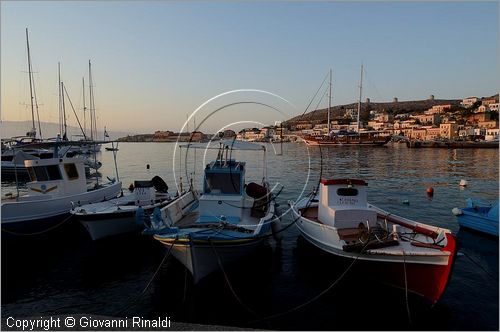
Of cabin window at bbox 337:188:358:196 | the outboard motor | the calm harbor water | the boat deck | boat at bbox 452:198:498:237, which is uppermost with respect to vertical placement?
cabin window at bbox 337:188:358:196

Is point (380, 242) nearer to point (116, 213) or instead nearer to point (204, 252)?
point (204, 252)

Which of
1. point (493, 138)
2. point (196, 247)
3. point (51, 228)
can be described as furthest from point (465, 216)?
point (493, 138)

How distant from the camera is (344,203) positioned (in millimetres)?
15648

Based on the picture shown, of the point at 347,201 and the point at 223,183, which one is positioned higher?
the point at 223,183

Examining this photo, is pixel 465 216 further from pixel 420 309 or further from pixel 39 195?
pixel 39 195

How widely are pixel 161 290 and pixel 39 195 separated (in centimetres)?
1140

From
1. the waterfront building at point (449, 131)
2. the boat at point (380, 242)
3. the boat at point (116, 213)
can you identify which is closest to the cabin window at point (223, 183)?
the boat at point (380, 242)

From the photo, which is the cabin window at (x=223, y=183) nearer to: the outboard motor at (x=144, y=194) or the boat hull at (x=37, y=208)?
the outboard motor at (x=144, y=194)

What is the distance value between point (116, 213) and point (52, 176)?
19.1ft

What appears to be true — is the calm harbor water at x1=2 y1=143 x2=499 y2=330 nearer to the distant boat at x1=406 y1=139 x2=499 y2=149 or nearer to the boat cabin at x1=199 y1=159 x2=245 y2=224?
the boat cabin at x1=199 y1=159 x2=245 y2=224

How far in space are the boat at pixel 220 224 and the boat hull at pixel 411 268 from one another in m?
3.73

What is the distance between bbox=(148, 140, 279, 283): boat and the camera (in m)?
12.7

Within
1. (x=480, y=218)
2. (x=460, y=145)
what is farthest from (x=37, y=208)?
(x=460, y=145)

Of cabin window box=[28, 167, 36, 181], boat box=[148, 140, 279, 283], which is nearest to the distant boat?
boat box=[148, 140, 279, 283]
